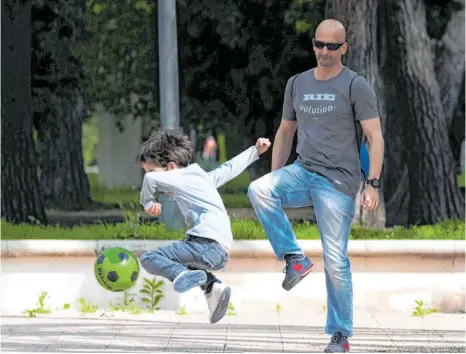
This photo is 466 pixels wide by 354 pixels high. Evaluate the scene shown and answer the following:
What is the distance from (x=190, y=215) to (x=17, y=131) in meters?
10.3

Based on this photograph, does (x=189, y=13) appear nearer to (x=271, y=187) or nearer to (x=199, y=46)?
(x=199, y=46)

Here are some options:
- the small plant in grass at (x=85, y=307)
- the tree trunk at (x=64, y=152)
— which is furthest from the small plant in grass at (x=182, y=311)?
the tree trunk at (x=64, y=152)

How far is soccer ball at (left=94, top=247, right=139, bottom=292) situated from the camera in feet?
34.4

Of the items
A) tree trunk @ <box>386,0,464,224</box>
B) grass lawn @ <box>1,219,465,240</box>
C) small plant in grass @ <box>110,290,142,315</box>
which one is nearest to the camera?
small plant in grass @ <box>110,290,142,315</box>

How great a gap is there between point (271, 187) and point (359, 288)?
4.21 m

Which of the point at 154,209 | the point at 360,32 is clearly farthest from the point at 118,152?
the point at 154,209

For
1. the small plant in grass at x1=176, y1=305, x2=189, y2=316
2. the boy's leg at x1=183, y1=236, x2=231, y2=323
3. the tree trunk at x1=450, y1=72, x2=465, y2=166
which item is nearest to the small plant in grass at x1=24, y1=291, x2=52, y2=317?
the small plant in grass at x1=176, y1=305, x2=189, y2=316

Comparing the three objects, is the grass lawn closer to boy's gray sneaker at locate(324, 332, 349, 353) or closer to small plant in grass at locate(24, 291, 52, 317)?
small plant in grass at locate(24, 291, 52, 317)

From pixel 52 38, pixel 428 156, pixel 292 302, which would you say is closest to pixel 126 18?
pixel 52 38

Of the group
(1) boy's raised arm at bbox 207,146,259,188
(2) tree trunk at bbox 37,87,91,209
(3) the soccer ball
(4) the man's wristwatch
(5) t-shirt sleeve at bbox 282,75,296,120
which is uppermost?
(5) t-shirt sleeve at bbox 282,75,296,120

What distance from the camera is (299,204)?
378 inches

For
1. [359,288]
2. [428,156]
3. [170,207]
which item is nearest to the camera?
[359,288]

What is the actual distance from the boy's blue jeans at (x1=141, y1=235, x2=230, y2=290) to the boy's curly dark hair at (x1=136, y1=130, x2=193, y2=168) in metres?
0.55

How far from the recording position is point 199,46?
77.1 feet
